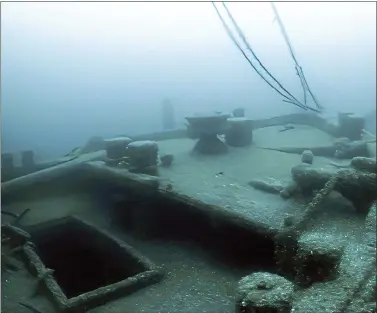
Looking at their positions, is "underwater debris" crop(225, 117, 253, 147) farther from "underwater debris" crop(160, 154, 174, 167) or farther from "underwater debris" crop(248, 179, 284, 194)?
"underwater debris" crop(160, 154, 174, 167)

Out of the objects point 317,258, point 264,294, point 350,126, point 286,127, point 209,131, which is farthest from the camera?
point 209,131

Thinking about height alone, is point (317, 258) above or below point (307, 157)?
below

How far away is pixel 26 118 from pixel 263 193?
2507 millimetres

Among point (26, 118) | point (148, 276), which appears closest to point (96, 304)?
point (148, 276)

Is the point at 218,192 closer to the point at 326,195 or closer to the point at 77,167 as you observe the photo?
the point at 326,195

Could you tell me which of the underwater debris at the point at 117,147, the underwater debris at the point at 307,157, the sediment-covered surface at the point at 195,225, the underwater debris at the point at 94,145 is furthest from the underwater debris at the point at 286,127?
the underwater debris at the point at 94,145

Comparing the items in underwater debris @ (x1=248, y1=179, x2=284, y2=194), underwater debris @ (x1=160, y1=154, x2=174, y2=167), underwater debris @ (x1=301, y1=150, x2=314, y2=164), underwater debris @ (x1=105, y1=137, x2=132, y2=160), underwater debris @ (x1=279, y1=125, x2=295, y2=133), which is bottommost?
underwater debris @ (x1=248, y1=179, x2=284, y2=194)

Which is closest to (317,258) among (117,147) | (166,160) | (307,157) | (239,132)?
(307,157)


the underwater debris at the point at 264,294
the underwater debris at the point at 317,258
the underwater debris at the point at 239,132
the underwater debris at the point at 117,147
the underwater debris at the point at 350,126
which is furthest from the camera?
the underwater debris at the point at 117,147

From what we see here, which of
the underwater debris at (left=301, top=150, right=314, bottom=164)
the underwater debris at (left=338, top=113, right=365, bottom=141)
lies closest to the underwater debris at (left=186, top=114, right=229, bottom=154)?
the underwater debris at (left=301, top=150, right=314, bottom=164)

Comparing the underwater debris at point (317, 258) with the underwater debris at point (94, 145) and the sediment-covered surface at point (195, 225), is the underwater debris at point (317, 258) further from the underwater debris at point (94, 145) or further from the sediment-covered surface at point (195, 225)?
the underwater debris at point (94, 145)

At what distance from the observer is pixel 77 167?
12.3ft

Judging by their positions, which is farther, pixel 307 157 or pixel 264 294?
pixel 307 157

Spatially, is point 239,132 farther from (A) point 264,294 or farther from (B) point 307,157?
(A) point 264,294
